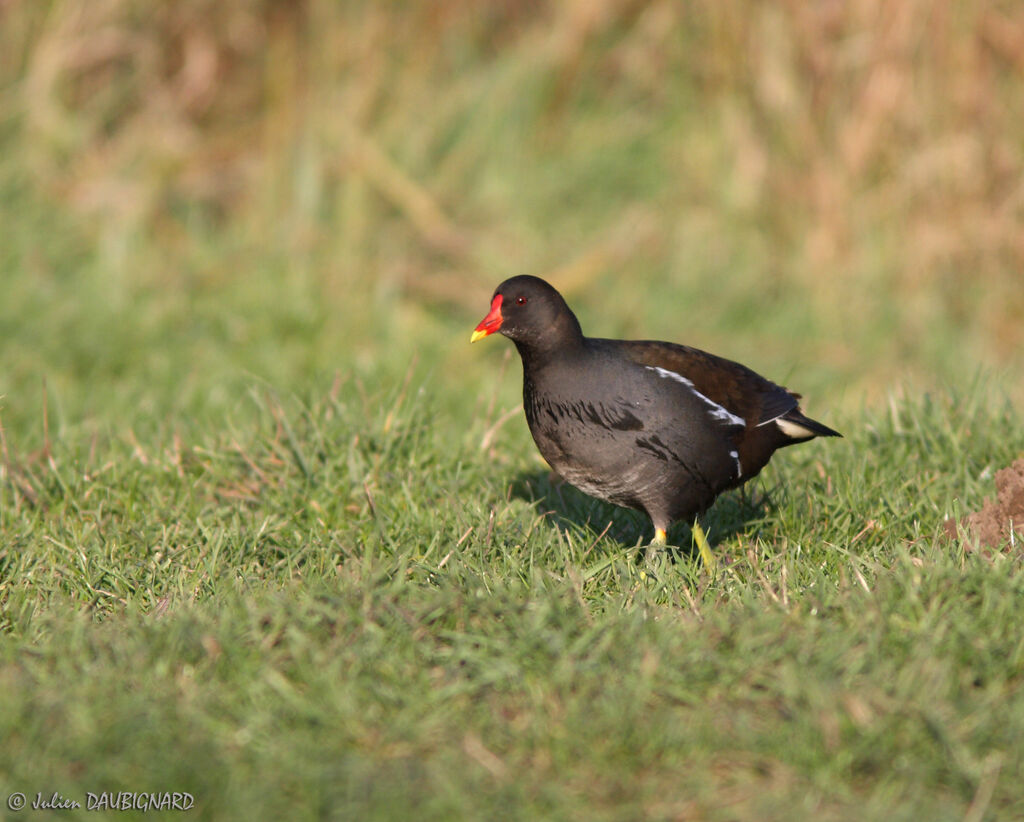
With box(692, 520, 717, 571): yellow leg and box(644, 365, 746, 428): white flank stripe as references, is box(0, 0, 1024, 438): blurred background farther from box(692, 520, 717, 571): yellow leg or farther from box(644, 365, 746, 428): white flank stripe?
box(692, 520, 717, 571): yellow leg

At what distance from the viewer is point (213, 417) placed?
220 inches

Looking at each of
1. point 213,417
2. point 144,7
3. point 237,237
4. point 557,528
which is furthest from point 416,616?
point 144,7

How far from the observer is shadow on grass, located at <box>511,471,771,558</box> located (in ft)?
14.0

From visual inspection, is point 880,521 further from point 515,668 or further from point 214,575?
point 214,575

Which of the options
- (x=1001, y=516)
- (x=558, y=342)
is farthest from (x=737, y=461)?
(x=1001, y=516)

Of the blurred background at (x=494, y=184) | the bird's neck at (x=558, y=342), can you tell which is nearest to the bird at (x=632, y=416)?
the bird's neck at (x=558, y=342)

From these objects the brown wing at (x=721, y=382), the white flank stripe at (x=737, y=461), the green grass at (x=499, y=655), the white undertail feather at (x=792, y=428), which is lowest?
the green grass at (x=499, y=655)

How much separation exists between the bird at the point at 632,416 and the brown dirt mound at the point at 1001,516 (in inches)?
22.3

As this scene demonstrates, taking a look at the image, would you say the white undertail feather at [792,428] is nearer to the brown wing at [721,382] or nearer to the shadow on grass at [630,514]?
the brown wing at [721,382]

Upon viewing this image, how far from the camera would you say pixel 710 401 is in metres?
4.04

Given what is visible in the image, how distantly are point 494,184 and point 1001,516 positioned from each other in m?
4.53

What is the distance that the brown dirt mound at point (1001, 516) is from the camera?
379 centimetres

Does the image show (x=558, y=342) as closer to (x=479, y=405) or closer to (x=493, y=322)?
(x=493, y=322)

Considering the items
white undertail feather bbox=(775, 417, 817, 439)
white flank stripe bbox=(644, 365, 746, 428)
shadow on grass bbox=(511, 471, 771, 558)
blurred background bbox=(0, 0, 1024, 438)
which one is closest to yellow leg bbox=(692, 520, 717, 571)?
shadow on grass bbox=(511, 471, 771, 558)
